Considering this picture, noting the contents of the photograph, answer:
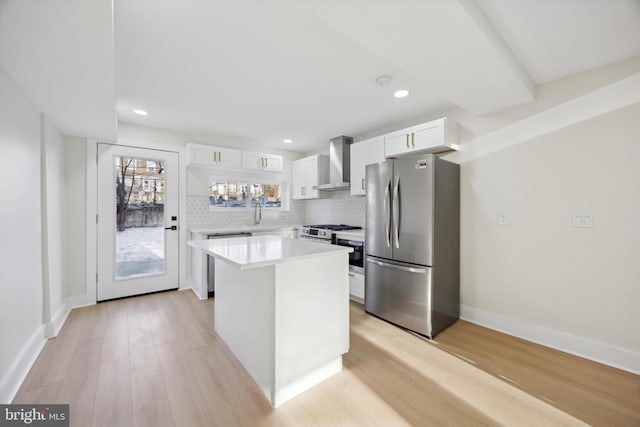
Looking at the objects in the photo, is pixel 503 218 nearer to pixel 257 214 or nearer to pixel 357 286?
pixel 357 286

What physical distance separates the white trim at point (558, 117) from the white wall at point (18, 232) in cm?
388

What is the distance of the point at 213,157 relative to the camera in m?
4.14

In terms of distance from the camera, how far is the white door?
A: 3.53m

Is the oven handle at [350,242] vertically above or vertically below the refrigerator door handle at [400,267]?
above

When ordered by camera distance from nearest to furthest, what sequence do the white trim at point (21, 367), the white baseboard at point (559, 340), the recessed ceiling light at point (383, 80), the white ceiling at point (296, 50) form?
1. the white ceiling at point (296, 50)
2. the white trim at point (21, 367)
3. the white baseboard at point (559, 340)
4. the recessed ceiling light at point (383, 80)

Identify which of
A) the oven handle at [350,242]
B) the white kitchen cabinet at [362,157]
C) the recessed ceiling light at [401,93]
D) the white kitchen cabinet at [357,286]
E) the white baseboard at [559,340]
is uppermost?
the recessed ceiling light at [401,93]

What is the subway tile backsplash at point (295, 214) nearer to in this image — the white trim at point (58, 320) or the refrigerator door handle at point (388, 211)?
the refrigerator door handle at point (388, 211)

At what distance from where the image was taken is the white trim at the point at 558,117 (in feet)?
6.76

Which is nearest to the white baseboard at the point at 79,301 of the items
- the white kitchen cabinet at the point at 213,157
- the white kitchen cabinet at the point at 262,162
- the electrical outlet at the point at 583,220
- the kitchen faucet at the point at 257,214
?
the white kitchen cabinet at the point at 213,157

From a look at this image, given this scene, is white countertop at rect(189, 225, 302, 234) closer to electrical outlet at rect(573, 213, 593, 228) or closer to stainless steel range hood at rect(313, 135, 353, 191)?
stainless steel range hood at rect(313, 135, 353, 191)

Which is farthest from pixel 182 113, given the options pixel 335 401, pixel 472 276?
pixel 472 276

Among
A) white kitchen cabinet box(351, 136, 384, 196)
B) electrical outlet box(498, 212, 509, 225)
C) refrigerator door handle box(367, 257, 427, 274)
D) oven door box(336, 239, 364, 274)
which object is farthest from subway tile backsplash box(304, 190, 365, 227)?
electrical outlet box(498, 212, 509, 225)

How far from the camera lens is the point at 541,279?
246cm

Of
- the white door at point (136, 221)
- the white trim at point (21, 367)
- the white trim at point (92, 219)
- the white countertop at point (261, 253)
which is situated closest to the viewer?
the white countertop at point (261, 253)
